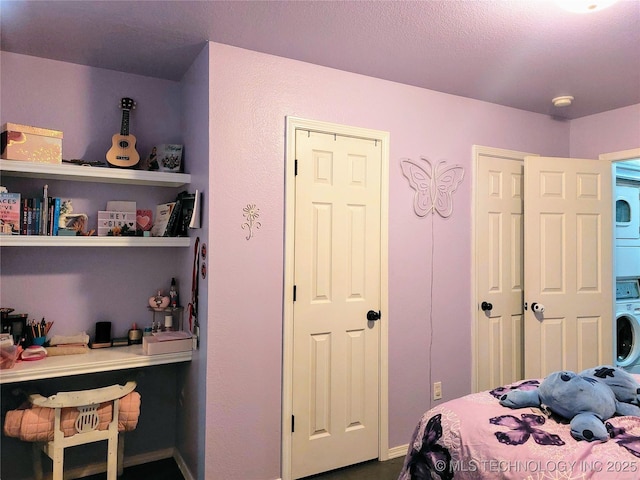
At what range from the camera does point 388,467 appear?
266cm

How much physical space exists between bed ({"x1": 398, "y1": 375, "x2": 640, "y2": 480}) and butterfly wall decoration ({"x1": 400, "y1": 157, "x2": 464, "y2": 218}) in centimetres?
141

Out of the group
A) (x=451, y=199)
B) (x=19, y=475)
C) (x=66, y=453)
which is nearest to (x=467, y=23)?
(x=451, y=199)

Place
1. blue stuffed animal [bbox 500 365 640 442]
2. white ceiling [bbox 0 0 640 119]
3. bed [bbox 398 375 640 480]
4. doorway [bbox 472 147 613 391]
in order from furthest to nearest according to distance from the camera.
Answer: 1. doorway [bbox 472 147 613 391]
2. white ceiling [bbox 0 0 640 119]
3. blue stuffed animal [bbox 500 365 640 442]
4. bed [bbox 398 375 640 480]

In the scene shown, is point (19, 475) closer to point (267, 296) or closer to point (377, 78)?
point (267, 296)

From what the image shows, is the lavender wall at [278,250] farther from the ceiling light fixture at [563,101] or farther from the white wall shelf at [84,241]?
the ceiling light fixture at [563,101]

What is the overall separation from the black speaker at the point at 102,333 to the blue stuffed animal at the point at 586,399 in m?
2.20

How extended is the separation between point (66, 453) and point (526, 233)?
11.2 ft

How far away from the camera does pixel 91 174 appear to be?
2324 millimetres

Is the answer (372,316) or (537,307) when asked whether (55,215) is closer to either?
(372,316)

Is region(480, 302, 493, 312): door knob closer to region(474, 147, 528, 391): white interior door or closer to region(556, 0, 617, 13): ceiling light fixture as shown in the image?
region(474, 147, 528, 391): white interior door

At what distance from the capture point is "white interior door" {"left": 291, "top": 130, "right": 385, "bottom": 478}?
250 centimetres

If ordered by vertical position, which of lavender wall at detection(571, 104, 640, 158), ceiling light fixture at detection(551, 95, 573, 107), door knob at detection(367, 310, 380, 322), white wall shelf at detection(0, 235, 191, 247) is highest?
ceiling light fixture at detection(551, 95, 573, 107)

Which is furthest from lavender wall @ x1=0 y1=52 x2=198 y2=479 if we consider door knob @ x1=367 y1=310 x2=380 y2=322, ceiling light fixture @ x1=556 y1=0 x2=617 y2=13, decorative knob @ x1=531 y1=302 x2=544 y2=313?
decorative knob @ x1=531 y1=302 x2=544 y2=313

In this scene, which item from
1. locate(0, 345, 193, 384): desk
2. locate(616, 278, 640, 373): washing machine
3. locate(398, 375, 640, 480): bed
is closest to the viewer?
locate(398, 375, 640, 480): bed
